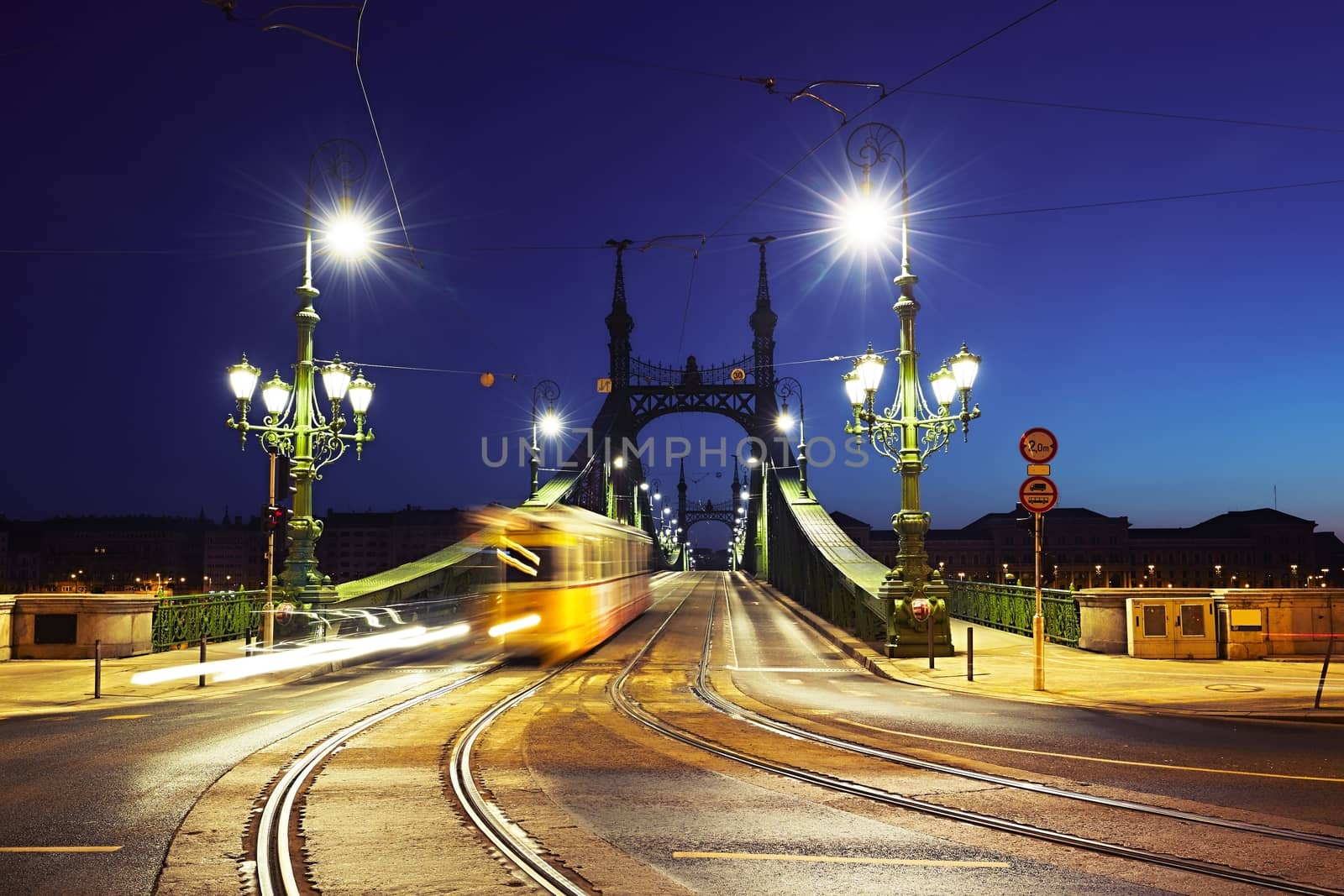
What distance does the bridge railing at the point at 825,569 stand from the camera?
21.8 m

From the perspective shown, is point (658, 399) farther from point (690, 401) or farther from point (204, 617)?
point (204, 617)

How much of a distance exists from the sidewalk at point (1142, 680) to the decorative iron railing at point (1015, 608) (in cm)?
70

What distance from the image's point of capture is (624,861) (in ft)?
18.7

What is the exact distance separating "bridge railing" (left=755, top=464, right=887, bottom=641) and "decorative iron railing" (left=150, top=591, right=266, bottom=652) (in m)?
12.6

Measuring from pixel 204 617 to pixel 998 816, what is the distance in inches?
756

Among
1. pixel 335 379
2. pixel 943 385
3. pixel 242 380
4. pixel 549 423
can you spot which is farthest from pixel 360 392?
pixel 549 423

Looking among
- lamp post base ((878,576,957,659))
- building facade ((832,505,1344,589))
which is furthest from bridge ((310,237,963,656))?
building facade ((832,505,1344,589))

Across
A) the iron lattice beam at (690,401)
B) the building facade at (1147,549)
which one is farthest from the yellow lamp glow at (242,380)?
the building facade at (1147,549)

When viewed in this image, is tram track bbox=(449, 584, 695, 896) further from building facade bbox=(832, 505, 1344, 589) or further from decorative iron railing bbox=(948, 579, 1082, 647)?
building facade bbox=(832, 505, 1344, 589)

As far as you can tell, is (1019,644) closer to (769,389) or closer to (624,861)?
(624,861)

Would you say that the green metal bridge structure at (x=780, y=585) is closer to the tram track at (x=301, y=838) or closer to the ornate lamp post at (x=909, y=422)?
the ornate lamp post at (x=909, y=422)

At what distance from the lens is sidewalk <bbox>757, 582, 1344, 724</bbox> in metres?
11.7

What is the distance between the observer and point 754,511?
10738 centimetres

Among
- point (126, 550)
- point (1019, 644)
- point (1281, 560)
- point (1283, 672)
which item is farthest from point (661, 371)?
point (126, 550)
